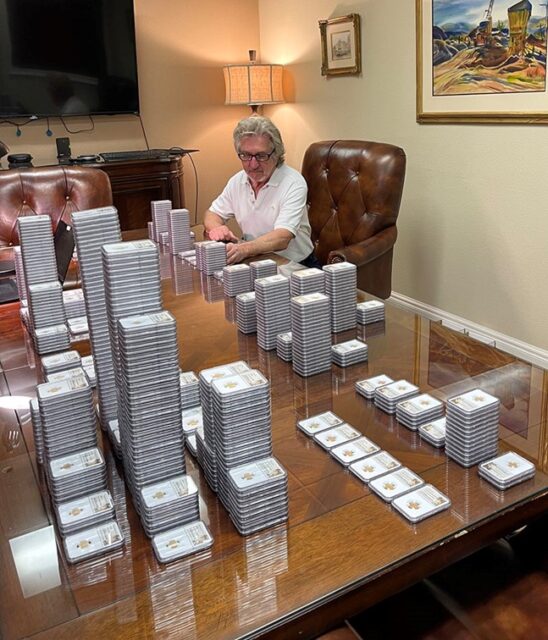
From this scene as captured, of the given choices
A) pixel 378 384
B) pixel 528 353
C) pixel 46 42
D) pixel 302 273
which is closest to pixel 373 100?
pixel 528 353

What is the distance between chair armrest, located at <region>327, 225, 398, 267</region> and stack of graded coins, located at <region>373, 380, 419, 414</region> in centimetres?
127

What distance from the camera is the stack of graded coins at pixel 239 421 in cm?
86

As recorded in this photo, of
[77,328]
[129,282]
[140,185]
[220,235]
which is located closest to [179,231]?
[220,235]

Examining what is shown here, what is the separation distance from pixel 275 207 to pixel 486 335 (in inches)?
52.8

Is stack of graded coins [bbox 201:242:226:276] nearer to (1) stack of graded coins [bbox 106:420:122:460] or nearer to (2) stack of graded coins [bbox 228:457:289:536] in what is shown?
(1) stack of graded coins [bbox 106:420:122:460]

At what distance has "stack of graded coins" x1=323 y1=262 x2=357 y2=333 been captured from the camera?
146 cm

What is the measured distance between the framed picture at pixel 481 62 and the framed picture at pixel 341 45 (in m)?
0.52

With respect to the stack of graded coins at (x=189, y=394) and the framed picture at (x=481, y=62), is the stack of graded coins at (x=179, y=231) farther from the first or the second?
the framed picture at (x=481, y=62)

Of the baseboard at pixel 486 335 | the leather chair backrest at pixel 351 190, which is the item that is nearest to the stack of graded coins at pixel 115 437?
the leather chair backrest at pixel 351 190

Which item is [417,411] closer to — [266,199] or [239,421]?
[239,421]

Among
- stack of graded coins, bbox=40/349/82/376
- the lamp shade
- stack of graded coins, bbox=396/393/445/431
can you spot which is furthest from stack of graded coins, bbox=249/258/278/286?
the lamp shade

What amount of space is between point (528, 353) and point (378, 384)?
2.08 metres

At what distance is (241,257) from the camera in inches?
87.4

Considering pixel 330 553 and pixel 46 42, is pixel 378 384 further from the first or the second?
pixel 46 42
